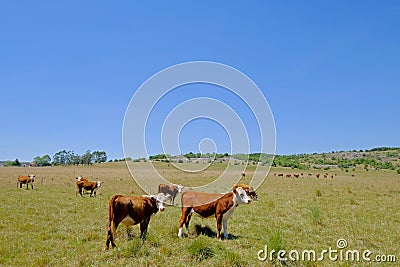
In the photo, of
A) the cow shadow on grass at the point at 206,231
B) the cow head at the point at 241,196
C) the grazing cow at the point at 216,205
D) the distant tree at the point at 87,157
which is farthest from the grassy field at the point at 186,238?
the distant tree at the point at 87,157

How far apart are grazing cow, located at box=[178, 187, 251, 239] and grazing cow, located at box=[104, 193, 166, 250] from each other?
0.91 meters

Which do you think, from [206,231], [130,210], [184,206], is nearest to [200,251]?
[130,210]

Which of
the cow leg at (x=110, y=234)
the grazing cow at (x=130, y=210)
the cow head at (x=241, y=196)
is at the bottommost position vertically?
the cow leg at (x=110, y=234)

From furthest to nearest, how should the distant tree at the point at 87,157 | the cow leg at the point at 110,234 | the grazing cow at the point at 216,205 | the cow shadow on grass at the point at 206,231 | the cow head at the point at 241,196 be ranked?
1. the distant tree at the point at 87,157
2. the cow shadow on grass at the point at 206,231
3. the grazing cow at the point at 216,205
4. the cow head at the point at 241,196
5. the cow leg at the point at 110,234

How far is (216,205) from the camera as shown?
393 inches

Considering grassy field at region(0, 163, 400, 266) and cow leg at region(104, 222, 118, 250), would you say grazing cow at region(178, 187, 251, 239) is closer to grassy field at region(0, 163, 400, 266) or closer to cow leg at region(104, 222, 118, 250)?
grassy field at region(0, 163, 400, 266)

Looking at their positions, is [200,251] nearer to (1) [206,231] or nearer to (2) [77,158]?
(1) [206,231]

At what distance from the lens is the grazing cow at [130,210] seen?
8.27 m

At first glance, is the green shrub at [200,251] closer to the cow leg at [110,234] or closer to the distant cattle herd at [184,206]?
the distant cattle herd at [184,206]

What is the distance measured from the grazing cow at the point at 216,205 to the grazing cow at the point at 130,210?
0.91 m

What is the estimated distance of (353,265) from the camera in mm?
7105

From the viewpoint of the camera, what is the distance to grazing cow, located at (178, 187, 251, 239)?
977 cm

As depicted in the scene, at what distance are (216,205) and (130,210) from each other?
8.81 ft

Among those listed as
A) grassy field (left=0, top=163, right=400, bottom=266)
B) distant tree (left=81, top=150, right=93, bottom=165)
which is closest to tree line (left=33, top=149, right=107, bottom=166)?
distant tree (left=81, top=150, right=93, bottom=165)
